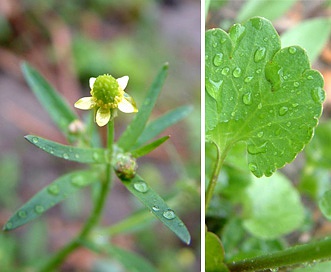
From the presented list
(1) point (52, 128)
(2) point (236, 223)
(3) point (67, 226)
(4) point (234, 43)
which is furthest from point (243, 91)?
(1) point (52, 128)

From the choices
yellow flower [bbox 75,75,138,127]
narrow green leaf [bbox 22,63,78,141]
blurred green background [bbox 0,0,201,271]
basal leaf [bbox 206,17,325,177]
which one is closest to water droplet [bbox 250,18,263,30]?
basal leaf [bbox 206,17,325,177]

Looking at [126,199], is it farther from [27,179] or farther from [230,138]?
[230,138]

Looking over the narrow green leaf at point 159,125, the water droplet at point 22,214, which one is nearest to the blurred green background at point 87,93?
the narrow green leaf at point 159,125

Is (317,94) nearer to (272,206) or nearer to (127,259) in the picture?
(272,206)

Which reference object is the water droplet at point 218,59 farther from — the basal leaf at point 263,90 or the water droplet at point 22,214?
the water droplet at point 22,214

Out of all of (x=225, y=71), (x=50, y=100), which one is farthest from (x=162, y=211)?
(x=50, y=100)

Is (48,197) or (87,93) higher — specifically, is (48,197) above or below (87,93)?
above

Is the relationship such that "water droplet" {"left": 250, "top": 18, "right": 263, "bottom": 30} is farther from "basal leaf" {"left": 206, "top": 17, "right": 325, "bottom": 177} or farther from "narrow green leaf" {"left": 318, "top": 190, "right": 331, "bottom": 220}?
"narrow green leaf" {"left": 318, "top": 190, "right": 331, "bottom": 220}
